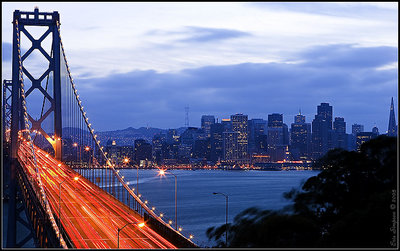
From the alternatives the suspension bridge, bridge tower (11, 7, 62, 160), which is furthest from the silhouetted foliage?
bridge tower (11, 7, 62, 160)

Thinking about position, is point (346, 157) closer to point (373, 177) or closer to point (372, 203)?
point (373, 177)

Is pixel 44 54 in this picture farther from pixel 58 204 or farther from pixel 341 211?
pixel 341 211

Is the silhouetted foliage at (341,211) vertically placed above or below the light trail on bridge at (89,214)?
above

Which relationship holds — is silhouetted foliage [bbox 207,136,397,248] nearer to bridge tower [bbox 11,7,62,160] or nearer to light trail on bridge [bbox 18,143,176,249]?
light trail on bridge [bbox 18,143,176,249]

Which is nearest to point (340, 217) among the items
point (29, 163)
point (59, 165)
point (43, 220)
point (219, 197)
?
point (43, 220)

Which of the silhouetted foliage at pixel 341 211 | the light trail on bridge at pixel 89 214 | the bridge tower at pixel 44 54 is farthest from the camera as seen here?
the bridge tower at pixel 44 54

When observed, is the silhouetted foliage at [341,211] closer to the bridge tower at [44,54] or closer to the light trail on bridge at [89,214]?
the light trail on bridge at [89,214]

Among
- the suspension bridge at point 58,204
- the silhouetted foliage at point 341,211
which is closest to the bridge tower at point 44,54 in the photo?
the suspension bridge at point 58,204
